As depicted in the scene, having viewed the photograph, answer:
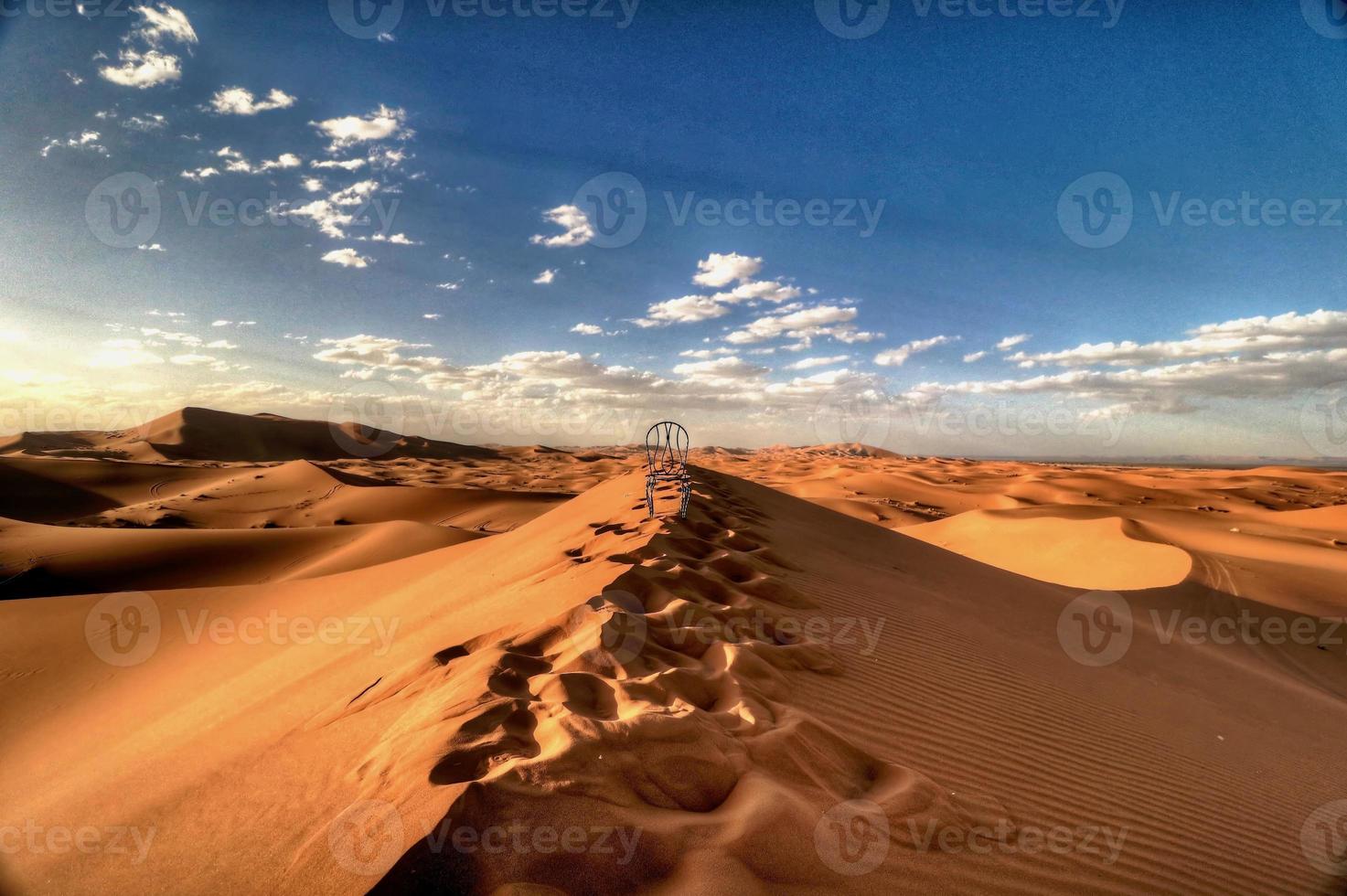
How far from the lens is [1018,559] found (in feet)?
48.0

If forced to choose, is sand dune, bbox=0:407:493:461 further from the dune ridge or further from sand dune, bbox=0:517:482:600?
the dune ridge

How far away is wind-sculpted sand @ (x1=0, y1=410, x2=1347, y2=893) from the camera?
2.04 meters

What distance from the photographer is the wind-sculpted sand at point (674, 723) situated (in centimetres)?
204

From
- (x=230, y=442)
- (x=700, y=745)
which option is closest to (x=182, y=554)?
(x=700, y=745)

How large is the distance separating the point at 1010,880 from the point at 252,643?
797cm

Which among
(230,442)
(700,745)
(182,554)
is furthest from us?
(230,442)

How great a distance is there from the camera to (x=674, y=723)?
261 centimetres

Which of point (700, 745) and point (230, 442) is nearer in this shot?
point (700, 745)

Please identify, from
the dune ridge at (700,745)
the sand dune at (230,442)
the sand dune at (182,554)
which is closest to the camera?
the dune ridge at (700,745)

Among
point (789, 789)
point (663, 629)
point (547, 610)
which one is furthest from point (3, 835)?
point (789, 789)

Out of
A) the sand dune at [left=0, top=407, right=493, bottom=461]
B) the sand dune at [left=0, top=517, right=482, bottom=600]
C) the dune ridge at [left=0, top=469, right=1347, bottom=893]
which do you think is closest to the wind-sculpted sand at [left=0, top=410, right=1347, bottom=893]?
the dune ridge at [left=0, top=469, right=1347, bottom=893]

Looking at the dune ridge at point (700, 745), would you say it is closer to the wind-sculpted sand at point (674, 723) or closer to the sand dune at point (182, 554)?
the wind-sculpted sand at point (674, 723)

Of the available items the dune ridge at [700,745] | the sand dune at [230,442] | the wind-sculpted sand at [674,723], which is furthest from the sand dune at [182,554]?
the sand dune at [230,442]

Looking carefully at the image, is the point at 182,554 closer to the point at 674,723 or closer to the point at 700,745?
the point at 674,723
